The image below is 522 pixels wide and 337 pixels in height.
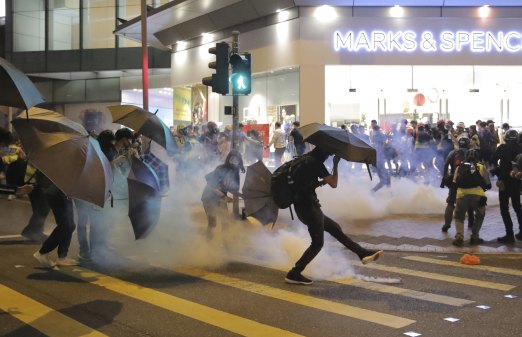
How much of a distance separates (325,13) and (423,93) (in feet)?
14.9

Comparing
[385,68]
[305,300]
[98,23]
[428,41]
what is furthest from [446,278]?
[98,23]

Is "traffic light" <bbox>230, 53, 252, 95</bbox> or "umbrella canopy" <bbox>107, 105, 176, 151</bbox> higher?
"traffic light" <bbox>230, 53, 252, 95</bbox>

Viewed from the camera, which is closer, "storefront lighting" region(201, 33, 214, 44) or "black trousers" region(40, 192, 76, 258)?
"black trousers" region(40, 192, 76, 258)

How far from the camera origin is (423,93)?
63.8 feet

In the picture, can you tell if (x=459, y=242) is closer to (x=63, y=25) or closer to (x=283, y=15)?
(x=283, y=15)

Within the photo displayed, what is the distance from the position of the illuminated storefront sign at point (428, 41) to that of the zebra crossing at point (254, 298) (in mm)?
11388

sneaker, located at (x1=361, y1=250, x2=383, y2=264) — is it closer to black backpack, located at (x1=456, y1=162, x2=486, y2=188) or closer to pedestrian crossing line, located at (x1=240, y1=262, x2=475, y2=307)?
pedestrian crossing line, located at (x1=240, y1=262, x2=475, y2=307)

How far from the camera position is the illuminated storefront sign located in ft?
58.3

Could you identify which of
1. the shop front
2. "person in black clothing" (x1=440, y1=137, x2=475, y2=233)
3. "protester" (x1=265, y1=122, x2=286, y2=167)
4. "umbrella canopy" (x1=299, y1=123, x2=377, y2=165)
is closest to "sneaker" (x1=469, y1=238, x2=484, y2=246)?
"person in black clothing" (x1=440, y1=137, x2=475, y2=233)

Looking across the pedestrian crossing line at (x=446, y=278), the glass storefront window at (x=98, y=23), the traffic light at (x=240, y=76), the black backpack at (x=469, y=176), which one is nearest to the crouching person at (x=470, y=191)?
the black backpack at (x=469, y=176)

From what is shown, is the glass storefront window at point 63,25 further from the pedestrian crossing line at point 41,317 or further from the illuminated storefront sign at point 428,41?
the pedestrian crossing line at point 41,317

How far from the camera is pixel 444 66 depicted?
1803 cm

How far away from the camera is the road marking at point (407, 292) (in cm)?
584

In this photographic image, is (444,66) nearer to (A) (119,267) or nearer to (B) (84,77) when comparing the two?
(A) (119,267)
